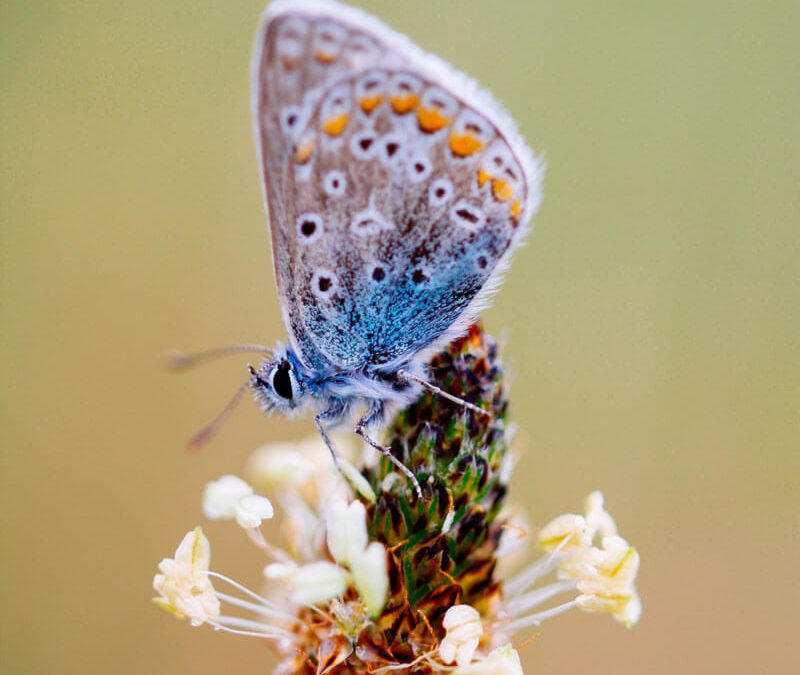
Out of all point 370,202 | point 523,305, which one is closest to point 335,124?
point 370,202

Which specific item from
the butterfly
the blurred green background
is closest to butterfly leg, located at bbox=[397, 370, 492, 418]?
the butterfly

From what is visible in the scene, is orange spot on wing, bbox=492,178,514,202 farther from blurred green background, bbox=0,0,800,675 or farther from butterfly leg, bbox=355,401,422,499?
blurred green background, bbox=0,0,800,675

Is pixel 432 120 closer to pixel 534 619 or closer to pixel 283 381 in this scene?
pixel 283 381

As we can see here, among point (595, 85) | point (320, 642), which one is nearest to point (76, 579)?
point (320, 642)

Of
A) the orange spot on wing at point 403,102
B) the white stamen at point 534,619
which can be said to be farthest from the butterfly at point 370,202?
the white stamen at point 534,619

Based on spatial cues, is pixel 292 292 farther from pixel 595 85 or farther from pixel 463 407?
pixel 595 85

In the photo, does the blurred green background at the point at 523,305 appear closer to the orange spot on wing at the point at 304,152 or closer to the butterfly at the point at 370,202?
the butterfly at the point at 370,202

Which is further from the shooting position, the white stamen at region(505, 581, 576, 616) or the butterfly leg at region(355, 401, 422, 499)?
the white stamen at region(505, 581, 576, 616)
